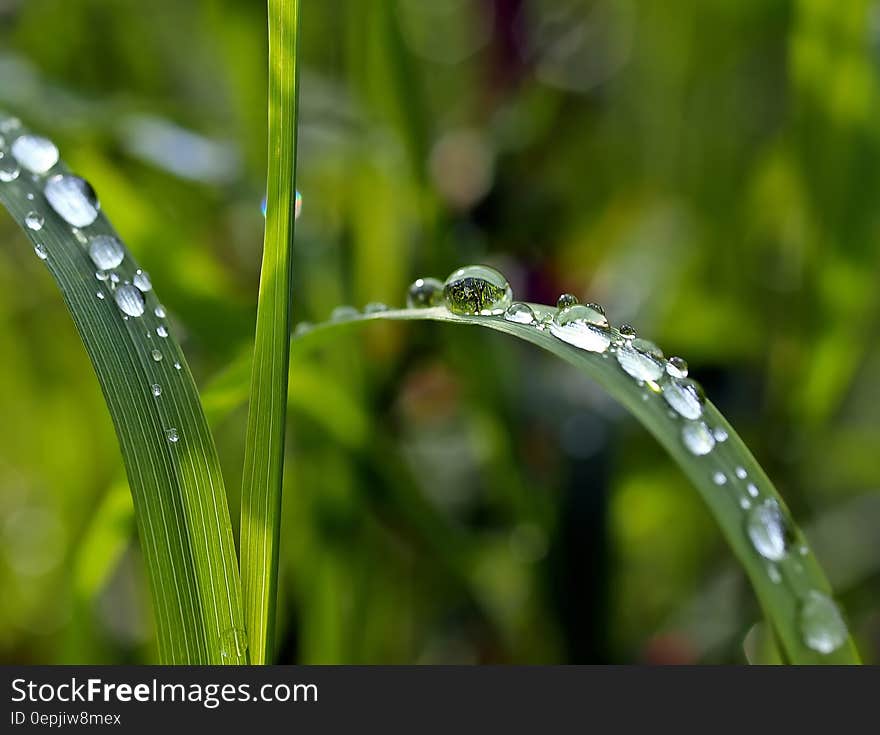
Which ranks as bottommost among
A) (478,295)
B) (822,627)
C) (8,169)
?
(822,627)

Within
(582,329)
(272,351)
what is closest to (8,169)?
(272,351)

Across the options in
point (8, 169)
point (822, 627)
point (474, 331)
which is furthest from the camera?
point (474, 331)

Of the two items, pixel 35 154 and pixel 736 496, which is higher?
pixel 35 154

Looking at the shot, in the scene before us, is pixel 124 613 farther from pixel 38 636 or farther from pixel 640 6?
pixel 640 6

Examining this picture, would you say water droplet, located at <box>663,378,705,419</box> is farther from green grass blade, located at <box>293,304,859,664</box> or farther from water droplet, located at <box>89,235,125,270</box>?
water droplet, located at <box>89,235,125,270</box>

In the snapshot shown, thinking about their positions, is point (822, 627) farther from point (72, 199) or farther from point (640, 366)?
point (72, 199)

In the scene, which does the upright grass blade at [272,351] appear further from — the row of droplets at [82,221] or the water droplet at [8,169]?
the water droplet at [8,169]

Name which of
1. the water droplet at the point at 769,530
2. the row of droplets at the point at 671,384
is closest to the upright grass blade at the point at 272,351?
the row of droplets at the point at 671,384
